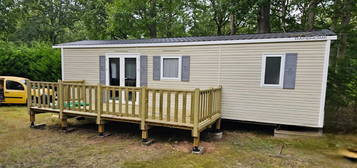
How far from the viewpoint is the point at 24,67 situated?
405 inches

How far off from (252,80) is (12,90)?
30.3ft

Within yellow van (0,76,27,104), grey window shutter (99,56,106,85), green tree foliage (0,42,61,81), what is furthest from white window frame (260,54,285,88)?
green tree foliage (0,42,61,81)

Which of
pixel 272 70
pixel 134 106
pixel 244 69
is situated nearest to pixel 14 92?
pixel 134 106

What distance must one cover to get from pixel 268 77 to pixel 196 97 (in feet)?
7.72

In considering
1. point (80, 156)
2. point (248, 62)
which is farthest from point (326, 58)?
point (80, 156)

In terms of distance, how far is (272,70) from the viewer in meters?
5.54

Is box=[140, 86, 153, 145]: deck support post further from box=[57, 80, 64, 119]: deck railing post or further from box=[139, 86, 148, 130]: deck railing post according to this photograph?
box=[57, 80, 64, 119]: deck railing post

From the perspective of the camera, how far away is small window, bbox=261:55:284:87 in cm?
544

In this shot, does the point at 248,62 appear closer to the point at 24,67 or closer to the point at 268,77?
the point at 268,77

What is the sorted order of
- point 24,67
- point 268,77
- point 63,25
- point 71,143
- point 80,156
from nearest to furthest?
point 80,156 → point 71,143 → point 268,77 → point 24,67 → point 63,25

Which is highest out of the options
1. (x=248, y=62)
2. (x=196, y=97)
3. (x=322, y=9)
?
(x=322, y=9)

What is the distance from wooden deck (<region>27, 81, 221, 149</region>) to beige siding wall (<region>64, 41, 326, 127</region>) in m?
0.53

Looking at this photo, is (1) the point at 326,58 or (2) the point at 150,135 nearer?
(1) the point at 326,58

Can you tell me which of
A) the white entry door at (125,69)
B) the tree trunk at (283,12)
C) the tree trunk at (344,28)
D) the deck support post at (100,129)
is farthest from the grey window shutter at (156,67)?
the tree trunk at (283,12)
